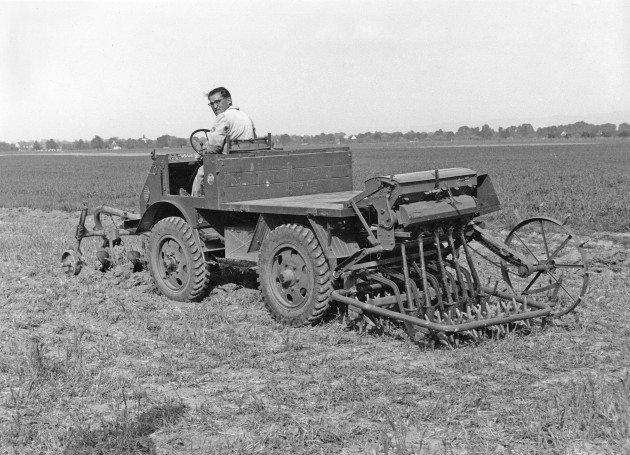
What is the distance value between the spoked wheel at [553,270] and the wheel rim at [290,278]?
2061 millimetres

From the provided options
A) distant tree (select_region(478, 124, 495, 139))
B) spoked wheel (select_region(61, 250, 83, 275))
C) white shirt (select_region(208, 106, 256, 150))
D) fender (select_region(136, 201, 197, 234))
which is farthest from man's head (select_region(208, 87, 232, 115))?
distant tree (select_region(478, 124, 495, 139))

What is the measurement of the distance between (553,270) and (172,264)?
13.8 ft

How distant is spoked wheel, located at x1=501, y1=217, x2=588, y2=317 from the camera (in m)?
7.54

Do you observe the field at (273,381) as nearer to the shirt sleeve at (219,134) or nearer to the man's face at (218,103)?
the shirt sleeve at (219,134)

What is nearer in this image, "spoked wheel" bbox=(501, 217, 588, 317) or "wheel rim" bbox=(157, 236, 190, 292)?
"spoked wheel" bbox=(501, 217, 588, 317)

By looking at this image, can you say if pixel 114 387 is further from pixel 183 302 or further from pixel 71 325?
pixel 183 302

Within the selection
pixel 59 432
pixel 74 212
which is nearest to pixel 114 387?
pixel 59 432

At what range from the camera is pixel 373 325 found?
7246mm

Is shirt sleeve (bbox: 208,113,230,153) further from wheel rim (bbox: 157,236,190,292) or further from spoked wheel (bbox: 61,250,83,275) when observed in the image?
spoked wheel (bbox: 61,250,83,275)

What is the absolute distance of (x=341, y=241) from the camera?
7480 mm

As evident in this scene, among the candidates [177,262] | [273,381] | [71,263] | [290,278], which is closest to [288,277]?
[290,278]

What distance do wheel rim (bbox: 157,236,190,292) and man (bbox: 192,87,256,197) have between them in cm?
67

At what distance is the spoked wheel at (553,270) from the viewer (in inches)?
297

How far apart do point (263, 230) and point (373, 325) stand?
164 cm
